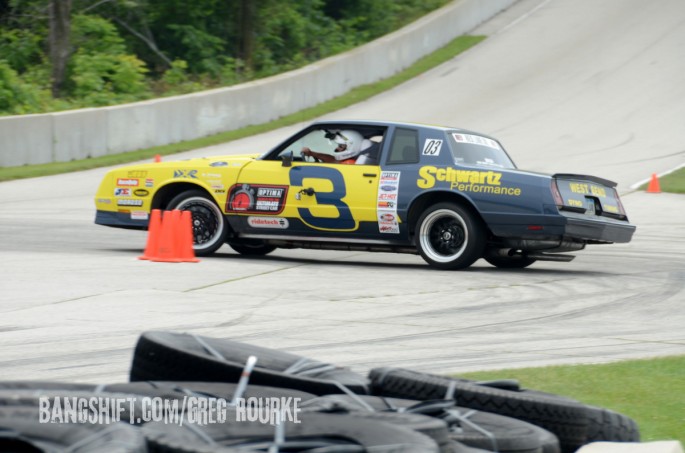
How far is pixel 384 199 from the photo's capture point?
470 inches

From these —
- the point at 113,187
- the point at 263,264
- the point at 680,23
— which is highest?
the point at 680,23

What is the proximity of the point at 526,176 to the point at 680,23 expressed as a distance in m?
25.5

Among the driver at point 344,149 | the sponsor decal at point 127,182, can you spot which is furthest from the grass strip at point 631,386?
the sponsor decal at point 127,182

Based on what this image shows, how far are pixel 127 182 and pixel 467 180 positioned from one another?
390 cm

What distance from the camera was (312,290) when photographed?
34.3 ft

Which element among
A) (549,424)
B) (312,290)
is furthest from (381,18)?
(549,424)

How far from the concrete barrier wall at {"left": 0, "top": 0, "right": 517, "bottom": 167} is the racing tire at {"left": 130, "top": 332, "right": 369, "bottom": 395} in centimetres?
1740

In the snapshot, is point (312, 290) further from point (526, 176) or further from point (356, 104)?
point (356, 104)

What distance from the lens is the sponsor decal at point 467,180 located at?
38.2ft

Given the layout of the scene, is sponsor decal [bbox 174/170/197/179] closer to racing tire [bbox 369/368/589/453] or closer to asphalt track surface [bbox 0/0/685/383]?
asphalt track surface [bbox 0/0/685/383]

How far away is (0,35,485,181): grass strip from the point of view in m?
21.2

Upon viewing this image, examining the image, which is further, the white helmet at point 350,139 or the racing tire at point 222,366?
the white helmet at point 350,139

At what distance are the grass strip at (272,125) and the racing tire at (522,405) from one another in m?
16.5

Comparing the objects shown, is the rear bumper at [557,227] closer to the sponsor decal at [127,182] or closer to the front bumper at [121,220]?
the front bumper at [121,220]
